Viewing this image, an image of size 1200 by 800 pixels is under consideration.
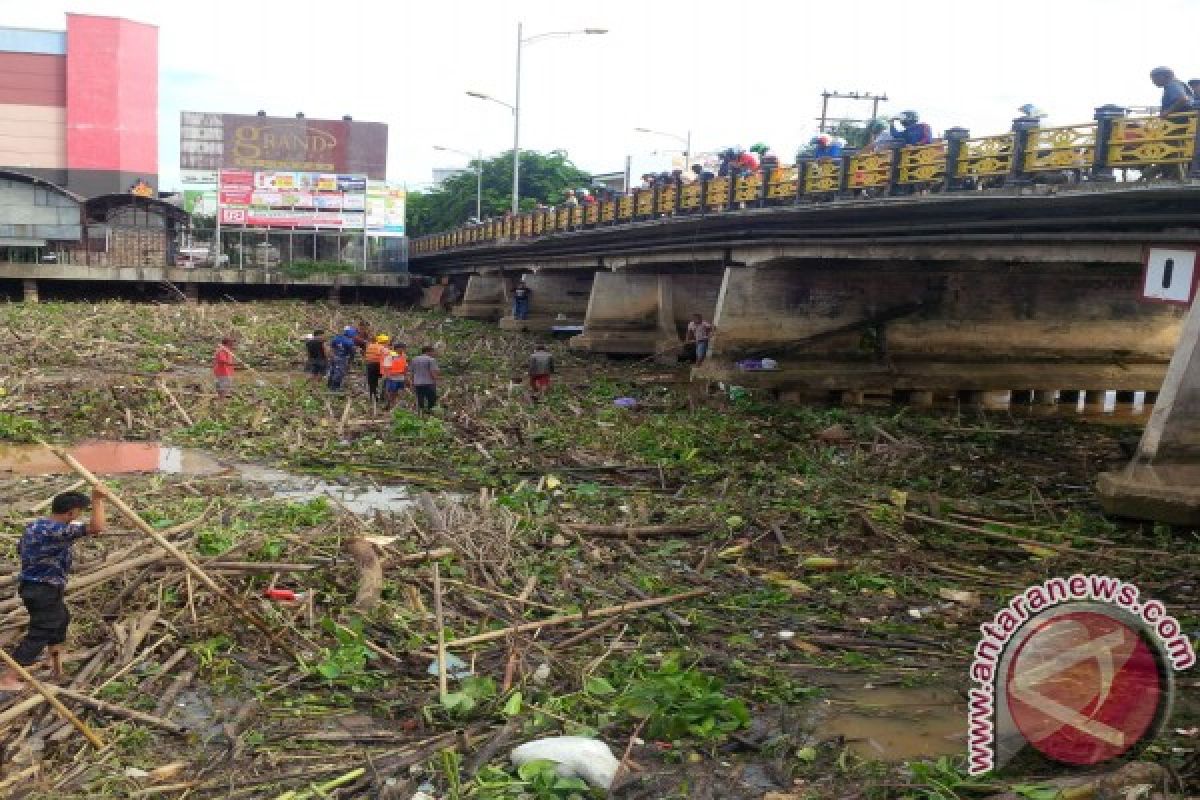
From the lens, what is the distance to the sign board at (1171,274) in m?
14.1

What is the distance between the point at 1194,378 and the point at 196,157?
2944 inches

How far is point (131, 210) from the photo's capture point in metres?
49.2

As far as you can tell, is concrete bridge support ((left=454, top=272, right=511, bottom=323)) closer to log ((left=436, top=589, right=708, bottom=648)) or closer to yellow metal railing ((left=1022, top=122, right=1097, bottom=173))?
yellow metal railing ((left=1022, top=122, right=1097, bottom=173))

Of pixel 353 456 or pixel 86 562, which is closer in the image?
pixel 86 562

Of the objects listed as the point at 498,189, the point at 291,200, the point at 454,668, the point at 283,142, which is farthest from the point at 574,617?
the point at 283,142

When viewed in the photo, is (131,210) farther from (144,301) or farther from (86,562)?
(86,562)

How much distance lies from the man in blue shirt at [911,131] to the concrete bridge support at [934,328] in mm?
6115

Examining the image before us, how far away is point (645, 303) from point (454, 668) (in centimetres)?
2785

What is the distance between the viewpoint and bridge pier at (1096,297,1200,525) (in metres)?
13.0

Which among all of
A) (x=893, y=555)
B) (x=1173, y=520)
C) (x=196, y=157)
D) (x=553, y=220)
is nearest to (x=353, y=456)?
(x=893, y=555)

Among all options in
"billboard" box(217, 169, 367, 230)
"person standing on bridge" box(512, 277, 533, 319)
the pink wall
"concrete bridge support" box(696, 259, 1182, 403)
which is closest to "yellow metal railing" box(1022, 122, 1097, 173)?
"concrete bridge support" box(696, 259, 1182, 403)

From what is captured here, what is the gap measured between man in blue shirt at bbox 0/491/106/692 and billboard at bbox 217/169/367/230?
4705 centimetres

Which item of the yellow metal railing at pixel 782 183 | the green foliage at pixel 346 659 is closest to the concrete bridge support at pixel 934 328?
the yellow metal railing at pixel 782 183

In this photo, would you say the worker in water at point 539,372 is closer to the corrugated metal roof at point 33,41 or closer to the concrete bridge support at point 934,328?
the concrete bridge support at point 934,328
